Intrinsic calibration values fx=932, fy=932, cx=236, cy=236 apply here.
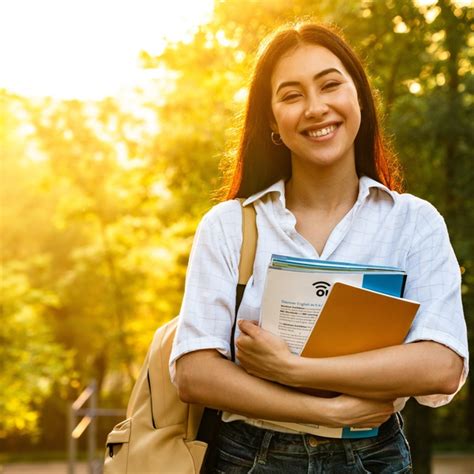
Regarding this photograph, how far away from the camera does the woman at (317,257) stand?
2.06 meters

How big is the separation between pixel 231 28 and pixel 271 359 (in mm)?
9282

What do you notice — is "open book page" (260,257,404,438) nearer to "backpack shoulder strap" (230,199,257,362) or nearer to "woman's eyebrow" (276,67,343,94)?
"backpack shoulder strap" (230,199,257,362)

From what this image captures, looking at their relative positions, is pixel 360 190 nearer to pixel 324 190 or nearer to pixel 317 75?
pixel 324 190

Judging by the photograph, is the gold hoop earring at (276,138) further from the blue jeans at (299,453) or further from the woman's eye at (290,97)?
the blue jeans at (299,453)

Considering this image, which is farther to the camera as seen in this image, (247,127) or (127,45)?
(127,45)

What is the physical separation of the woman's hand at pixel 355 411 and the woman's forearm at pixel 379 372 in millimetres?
19

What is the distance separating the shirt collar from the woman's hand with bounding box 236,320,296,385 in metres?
0.35

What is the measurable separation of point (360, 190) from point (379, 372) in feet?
1.62

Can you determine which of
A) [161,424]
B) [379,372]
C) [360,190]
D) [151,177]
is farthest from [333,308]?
[151,177]

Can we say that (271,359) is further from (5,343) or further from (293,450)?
(5,343)

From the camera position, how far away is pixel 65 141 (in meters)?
22.3

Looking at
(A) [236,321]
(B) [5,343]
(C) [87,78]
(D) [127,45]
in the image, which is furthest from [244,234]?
(B) [5,343]

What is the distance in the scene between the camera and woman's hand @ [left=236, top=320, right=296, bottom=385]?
80.7 inches

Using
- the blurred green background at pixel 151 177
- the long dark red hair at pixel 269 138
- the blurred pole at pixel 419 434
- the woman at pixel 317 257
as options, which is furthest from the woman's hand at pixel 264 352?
the blurred pole at pixel 419 434
